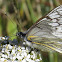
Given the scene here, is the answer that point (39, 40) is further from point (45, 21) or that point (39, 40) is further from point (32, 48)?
point (45, 21)

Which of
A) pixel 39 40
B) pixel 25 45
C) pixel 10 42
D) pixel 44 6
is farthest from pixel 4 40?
pixel 44 6

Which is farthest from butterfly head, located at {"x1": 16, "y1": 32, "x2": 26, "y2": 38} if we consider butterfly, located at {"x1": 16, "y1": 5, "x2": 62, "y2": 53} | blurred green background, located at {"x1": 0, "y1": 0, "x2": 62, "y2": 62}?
blurred green background, located at {"x1": 0, "y1": 0, "x2": 62, "y2": 62}

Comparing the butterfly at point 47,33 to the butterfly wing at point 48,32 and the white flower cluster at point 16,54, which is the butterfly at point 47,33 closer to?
the butterfly wing at point 48,32

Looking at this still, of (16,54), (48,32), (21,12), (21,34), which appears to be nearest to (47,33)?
(48,32)

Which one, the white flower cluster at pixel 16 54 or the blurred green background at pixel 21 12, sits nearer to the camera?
the white flower cluster at pixel 16 54

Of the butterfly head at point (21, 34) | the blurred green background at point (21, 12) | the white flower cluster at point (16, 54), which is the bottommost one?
the white flower cluster at point (16, 54)

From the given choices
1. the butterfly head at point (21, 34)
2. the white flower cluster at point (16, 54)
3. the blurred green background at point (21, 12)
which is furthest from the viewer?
the blurred green background at point (21, 12)

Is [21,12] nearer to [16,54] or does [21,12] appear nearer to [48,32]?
[48,32]

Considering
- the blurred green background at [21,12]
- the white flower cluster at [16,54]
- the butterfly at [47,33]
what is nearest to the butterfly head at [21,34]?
the butterfly at [47,33]
